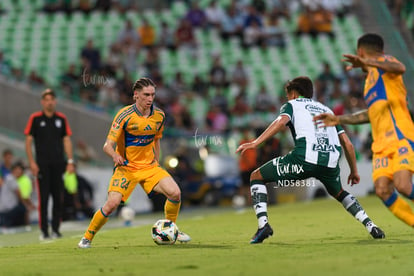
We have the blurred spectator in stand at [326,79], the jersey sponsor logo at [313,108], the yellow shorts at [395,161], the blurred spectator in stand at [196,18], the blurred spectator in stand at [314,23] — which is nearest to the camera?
the yellow shorts at [395,161]

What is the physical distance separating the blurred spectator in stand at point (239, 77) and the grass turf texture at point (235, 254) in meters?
14.3

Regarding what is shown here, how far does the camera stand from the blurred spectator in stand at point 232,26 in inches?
1229

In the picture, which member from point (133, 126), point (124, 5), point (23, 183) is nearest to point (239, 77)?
point (124, 5)

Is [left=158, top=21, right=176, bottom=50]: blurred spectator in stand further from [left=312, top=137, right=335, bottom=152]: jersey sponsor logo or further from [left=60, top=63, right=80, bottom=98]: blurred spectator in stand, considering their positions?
[left=312, top=137, right=335, bottom=152]: jersey sponsor logo

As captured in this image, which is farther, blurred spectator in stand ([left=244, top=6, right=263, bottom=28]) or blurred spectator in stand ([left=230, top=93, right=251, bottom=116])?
blurred spectator in stand ([left=244, top=6, right=263, bottom=28])

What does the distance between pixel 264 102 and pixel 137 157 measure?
649 inches

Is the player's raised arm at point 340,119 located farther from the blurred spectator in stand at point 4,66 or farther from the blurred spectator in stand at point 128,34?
the blurred spectator in stand at point 128,34

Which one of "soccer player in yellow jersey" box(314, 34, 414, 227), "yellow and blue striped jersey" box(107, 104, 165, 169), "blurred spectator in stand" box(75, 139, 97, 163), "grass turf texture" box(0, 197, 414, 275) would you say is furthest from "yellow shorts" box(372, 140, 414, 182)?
"blurred spectator in stand" box(75, 139, 97, 163)

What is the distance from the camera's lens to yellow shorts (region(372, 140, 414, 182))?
8602 mm

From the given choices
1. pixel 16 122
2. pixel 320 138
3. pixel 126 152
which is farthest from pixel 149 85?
pixel 16 122

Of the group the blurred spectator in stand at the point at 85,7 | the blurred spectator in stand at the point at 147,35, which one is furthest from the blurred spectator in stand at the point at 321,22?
the blurred spectator in stand at the point at 85,7

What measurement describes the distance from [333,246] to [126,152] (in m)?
2.81

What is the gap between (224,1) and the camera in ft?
108

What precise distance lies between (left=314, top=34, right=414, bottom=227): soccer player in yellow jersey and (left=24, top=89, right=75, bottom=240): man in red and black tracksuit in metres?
6.54
